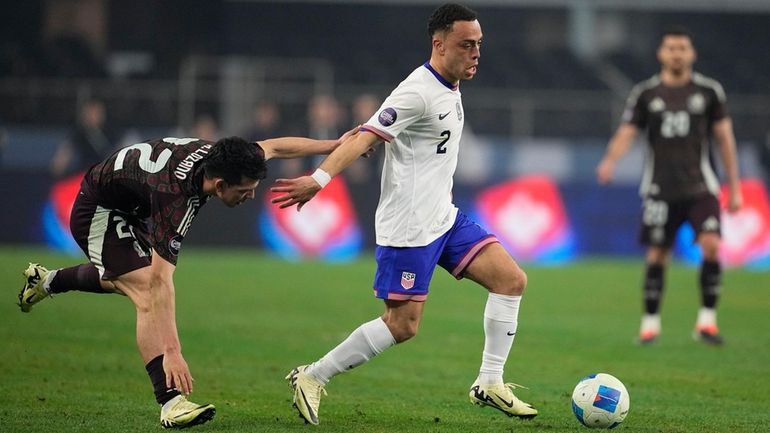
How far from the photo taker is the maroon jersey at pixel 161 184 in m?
6.79

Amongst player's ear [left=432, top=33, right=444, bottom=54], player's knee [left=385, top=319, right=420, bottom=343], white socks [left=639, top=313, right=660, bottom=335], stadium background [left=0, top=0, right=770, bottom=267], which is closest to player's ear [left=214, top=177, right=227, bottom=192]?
player's knee [left=385, top=319, right=420, bottom=343]

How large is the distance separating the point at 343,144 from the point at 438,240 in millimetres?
846

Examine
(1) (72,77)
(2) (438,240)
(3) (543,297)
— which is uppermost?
(1) (72,77)


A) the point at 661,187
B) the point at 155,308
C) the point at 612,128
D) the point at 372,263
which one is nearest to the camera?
the point at 155,308

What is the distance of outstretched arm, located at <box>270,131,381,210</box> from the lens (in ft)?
22.0

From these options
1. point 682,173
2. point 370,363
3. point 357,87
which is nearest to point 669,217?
point 682,173

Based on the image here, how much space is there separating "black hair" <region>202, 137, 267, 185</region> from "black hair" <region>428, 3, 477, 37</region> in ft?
4.58

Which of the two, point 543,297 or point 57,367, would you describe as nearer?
point 57,367

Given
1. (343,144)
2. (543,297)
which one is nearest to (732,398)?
(343,144)

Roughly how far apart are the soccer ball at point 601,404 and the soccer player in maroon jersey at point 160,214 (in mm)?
1966

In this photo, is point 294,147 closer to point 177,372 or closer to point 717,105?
point 177,372

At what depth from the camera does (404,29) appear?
107ft

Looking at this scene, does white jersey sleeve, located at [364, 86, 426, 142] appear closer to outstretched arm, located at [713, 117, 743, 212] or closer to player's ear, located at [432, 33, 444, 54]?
player's ear, located at [432, 33, 444, 54]

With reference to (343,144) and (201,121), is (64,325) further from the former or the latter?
(201,121)
